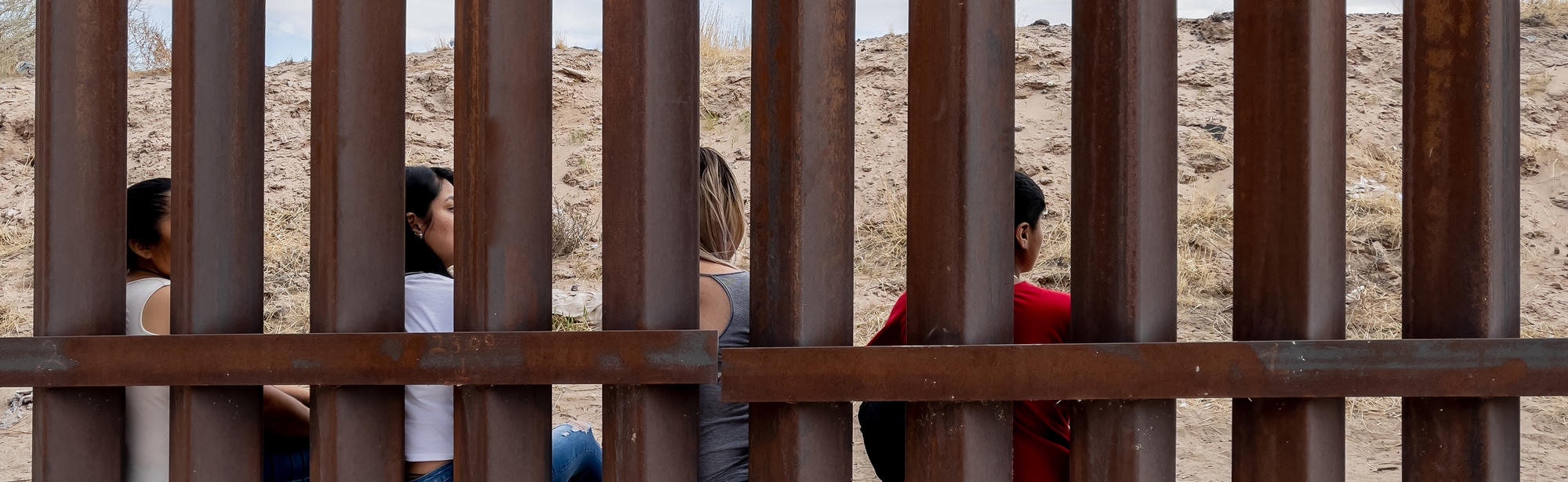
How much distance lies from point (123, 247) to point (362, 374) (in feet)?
1.96

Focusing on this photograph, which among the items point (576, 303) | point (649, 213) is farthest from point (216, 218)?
point (576, 303)

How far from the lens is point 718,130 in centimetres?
933

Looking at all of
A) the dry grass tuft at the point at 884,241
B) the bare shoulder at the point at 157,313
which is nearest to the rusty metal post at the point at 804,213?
the bare shoulder at the point at 157,313

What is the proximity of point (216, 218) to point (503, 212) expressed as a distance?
52cm

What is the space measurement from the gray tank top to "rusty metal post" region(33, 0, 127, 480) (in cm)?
109

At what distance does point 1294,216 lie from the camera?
1526mm

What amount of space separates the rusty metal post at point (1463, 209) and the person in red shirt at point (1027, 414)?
645mm

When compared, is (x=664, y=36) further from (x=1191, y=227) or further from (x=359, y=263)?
(x=1191, y=227)

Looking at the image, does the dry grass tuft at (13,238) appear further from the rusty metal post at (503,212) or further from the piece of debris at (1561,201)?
the piece of debris at (1561,201)

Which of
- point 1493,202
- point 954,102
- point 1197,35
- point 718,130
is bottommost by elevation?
point 1493,202

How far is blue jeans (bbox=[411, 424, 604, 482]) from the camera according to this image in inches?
86.3

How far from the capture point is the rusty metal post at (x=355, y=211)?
163 centimetres

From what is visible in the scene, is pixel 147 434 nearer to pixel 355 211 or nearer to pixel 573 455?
pixel 355 211

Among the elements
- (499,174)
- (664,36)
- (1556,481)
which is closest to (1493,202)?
(664,36)
